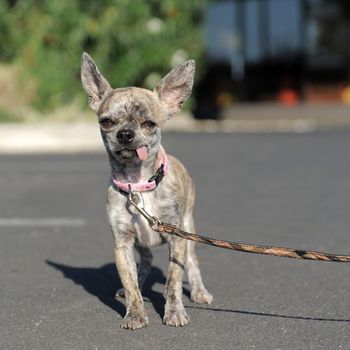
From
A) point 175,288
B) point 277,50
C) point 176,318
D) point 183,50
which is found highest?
point 175,288

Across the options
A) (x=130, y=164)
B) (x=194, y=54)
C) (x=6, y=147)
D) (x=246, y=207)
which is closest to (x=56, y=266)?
(x=130, y=164)

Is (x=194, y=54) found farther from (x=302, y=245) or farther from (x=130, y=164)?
(x=130, y=164)

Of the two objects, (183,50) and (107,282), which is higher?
(107,282)

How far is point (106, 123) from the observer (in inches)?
184

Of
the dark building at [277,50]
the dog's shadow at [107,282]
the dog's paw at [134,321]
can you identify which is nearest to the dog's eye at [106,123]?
the dog's paw at [134,321]

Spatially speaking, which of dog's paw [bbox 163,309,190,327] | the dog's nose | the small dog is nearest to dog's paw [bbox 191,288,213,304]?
the small dog

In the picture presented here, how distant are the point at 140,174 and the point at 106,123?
43 centimetres

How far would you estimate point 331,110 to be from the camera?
85.4ft

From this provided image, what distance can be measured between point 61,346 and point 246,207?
529cm

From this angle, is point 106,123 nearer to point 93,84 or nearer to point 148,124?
point 148,124

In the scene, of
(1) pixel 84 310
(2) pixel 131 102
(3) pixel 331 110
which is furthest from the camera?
(3) pixel 331 110

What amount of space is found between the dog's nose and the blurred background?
674 inches

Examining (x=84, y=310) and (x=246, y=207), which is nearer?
(x=84, y=310)

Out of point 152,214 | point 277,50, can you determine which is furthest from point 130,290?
point 277,50
